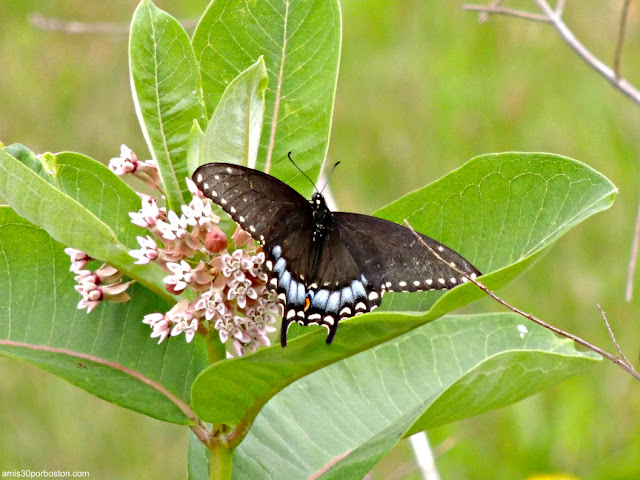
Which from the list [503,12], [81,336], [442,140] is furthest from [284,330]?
[442,140]

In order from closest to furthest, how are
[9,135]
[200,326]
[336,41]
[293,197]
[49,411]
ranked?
[200,326] < [336,41] < [293,197] < [49,411] < [9,135]

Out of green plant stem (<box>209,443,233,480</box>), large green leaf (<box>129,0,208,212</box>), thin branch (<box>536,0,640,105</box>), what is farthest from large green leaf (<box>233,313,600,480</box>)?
thin branch (<box>536,0,640,105</box>)

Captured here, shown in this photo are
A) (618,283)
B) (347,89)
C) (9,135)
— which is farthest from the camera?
(347,89)

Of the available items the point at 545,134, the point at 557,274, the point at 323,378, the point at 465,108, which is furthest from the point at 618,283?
the point at 323,378

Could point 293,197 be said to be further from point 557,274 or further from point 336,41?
point 557,274

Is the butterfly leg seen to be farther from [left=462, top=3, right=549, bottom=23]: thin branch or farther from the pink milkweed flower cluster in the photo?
[left=462, top=3, right=549, bottom=23]: thin branch

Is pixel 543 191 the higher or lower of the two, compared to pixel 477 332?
higher
